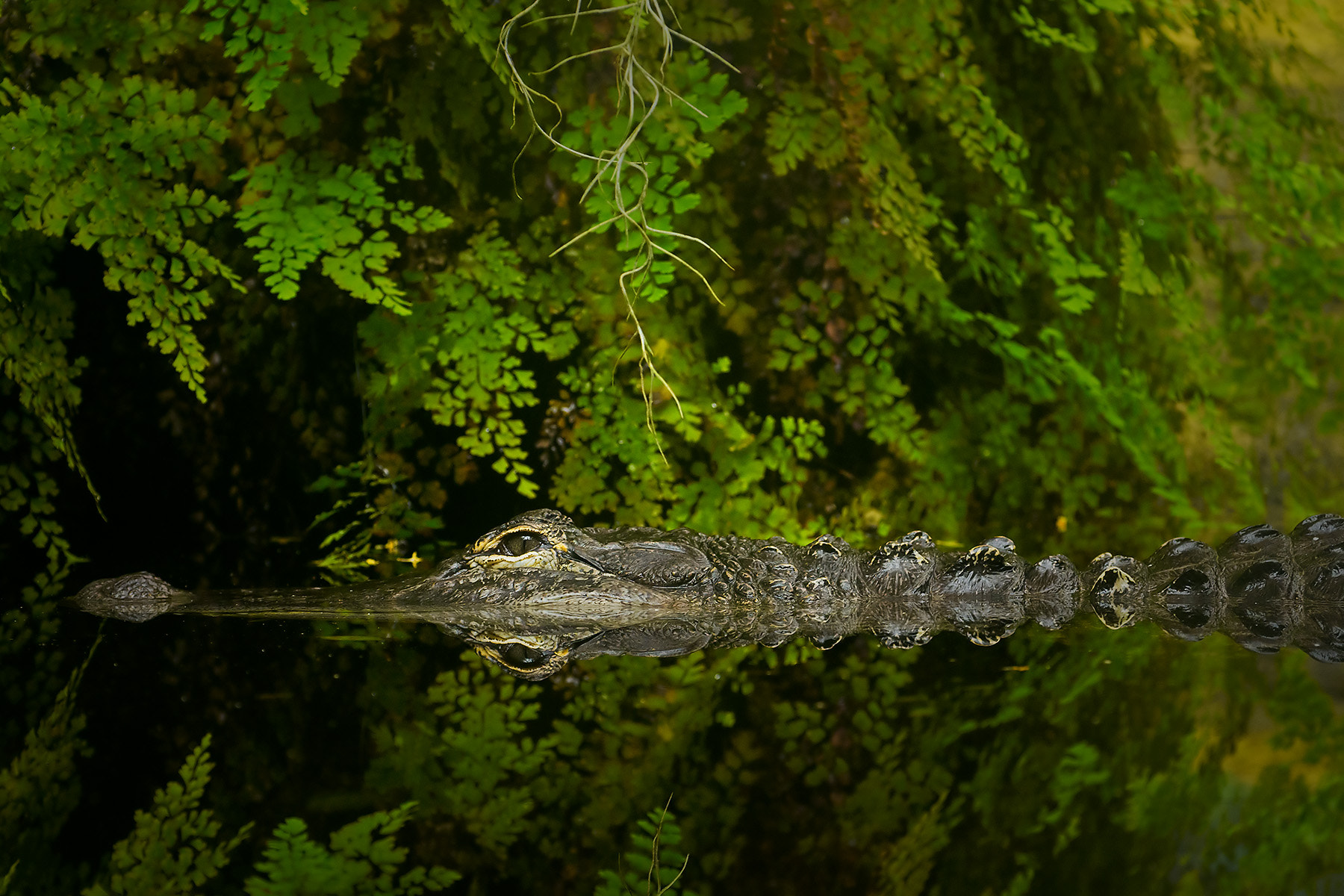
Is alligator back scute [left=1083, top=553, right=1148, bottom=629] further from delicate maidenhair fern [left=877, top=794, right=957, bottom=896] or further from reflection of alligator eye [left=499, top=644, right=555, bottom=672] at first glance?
delicate maidenhair fern [left=877, top=794, right=957, bottom=896]

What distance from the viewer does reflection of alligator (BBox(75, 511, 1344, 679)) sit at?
82.2 inches

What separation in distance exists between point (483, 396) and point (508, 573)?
1.01 meters

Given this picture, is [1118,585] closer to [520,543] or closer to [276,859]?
[520,543]

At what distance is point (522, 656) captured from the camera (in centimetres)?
177

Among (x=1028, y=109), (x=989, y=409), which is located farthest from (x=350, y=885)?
(x=1028, y=109)

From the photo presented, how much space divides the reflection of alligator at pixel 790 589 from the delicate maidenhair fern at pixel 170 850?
99cm

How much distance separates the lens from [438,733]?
1.31m

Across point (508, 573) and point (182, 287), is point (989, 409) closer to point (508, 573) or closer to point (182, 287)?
point (508, 573)

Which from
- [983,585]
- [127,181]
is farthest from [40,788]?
[127,181]

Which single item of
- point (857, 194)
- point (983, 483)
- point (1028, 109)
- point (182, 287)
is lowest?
point (983, 483)

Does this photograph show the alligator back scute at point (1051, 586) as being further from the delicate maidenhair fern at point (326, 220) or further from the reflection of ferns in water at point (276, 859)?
the delicate maidenhair fern at point (326, 220)

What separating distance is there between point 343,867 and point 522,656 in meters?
0.88

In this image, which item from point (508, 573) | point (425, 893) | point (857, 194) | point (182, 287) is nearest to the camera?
point (425, 893)

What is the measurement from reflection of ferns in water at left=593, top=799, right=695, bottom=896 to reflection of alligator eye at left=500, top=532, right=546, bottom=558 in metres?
1.20
